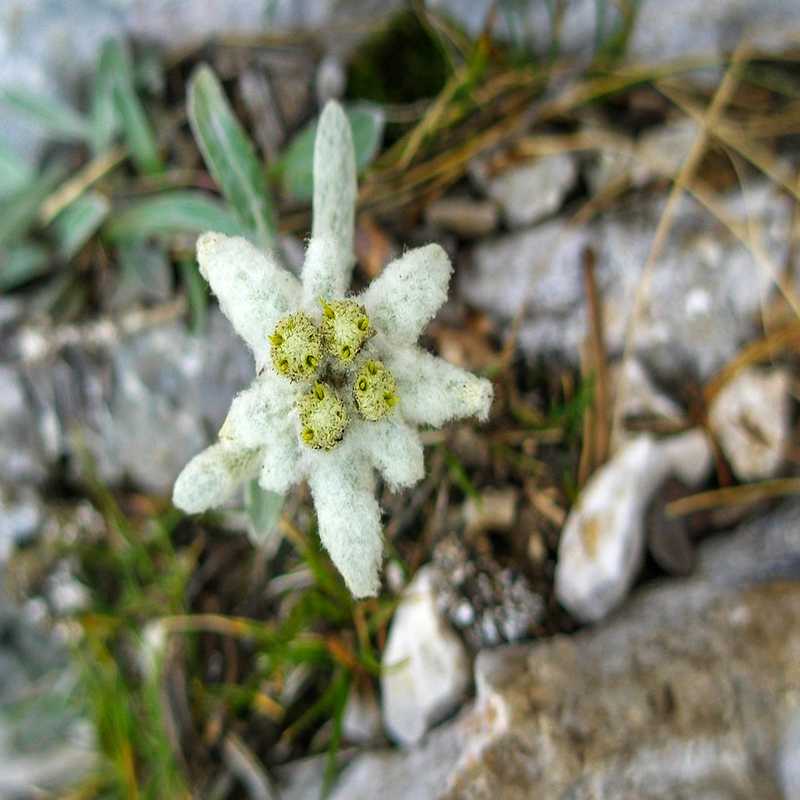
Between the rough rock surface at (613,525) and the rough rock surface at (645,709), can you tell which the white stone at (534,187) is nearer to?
the rough rock surface at (613,525)

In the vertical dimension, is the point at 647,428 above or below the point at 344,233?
below

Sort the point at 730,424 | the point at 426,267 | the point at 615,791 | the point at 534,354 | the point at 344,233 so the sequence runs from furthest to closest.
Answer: the point at 534,354 → the point at 730,424 → the point at 344,233 → the point at 615,791 → the point at 426,267

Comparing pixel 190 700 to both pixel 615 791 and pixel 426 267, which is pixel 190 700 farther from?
pixel 426 267

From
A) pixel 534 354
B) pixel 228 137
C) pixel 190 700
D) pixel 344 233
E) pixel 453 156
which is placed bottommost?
pixel 190 700

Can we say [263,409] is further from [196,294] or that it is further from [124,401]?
[124,401]

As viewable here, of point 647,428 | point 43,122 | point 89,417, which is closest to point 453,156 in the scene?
point 647,428

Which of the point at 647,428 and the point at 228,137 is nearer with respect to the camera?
the point at 228,137

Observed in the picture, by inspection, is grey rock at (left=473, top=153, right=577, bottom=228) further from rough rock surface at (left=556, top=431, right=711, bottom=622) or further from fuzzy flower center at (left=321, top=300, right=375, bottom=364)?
fuzzy flower center at (left=321, top=300, right=375, bottom=364)

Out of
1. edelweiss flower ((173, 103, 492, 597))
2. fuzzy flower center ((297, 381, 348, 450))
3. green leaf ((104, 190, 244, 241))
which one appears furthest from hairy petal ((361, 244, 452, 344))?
green leaf ((104, 190, 244, 241))
